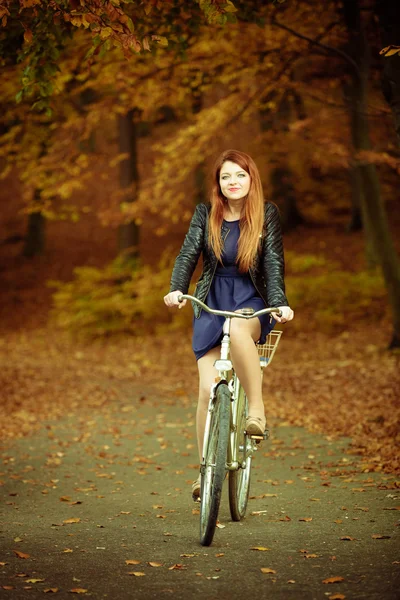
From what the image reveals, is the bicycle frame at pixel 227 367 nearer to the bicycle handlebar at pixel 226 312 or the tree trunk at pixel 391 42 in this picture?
the bicycle handlebar at pixel 226 312

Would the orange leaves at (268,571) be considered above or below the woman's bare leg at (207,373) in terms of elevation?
below

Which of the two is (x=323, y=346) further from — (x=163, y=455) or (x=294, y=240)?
(x=294, y=240)

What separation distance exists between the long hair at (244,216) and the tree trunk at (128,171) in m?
13.0

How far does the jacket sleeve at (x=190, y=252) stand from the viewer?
16.5ft

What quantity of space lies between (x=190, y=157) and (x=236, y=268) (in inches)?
370

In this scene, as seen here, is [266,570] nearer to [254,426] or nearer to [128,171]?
[254,426]

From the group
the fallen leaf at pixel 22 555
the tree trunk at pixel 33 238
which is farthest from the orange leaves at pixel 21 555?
the tree trunk at pixel 33 238

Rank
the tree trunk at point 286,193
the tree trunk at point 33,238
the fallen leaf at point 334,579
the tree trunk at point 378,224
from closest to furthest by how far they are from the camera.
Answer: the fallen leaf at point 334,579 < the tree trunk at point 378,224 < the tree trunk at point 286,193 < the tree trunk at point 33,238

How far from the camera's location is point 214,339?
5.02 m

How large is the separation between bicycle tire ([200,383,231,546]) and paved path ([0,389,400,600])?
152 millimetres

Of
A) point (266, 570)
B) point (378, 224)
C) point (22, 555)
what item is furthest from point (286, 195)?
point (266, 570)

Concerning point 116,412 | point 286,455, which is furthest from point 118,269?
point 286,455

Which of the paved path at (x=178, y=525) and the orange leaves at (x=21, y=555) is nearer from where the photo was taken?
the paved path at (x=178, y=525)

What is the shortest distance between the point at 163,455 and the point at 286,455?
47.8 inches
